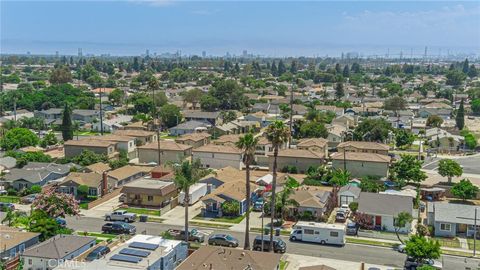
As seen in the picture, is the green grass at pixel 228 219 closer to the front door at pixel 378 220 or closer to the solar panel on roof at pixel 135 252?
the front door at pixel 378 220

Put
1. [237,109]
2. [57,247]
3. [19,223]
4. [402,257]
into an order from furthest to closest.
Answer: [237,109]
[19,223]
[402,257]
[57,247]

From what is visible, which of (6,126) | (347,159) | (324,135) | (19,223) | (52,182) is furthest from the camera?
(6,126)

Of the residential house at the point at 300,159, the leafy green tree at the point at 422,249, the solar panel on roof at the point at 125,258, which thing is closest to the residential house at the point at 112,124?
the residential house at the point at 300,159

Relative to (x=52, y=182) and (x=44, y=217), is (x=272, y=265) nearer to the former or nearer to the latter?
(x=44, y=217)

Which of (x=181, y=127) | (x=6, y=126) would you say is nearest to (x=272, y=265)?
(x=181, y=127)

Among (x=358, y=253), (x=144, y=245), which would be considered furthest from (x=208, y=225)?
(x=358, y=253)

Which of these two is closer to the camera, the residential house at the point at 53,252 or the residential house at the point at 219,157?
the residential house at the point at 53,252

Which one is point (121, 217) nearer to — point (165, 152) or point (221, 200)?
point (221, 200)
